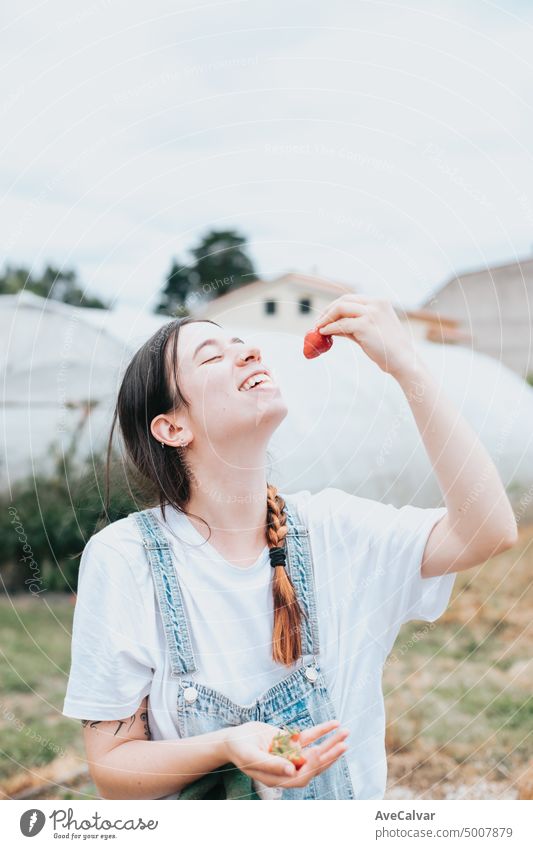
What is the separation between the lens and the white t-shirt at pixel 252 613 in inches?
41.8

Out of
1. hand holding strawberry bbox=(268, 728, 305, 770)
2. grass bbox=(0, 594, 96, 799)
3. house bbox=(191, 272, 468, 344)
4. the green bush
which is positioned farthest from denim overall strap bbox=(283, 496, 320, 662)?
the green bush

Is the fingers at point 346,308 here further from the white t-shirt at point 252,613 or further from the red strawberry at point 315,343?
the white t-shirt at point 252,613

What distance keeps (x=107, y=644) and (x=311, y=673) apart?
0.74 feet

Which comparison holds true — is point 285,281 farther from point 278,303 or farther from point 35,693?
point 35,693

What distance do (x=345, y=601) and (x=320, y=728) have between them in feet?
0.54

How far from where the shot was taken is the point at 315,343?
109 cm

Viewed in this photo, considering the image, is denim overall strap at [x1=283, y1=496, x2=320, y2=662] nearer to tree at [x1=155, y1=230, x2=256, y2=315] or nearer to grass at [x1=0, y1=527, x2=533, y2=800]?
tree at [x1=155, y1=230, x2=256, y2=315]

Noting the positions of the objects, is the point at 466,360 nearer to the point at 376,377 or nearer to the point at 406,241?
the point at 376,377

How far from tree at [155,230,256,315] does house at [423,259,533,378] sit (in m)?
0.41

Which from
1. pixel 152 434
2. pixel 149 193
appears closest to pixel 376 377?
pixel 149 193

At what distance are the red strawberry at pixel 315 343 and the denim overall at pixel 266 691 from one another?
7.5 inches

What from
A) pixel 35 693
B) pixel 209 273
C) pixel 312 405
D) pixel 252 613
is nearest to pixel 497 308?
pixel 312 405

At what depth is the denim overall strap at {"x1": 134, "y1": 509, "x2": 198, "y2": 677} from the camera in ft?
3.51

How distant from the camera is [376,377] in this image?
194cm
